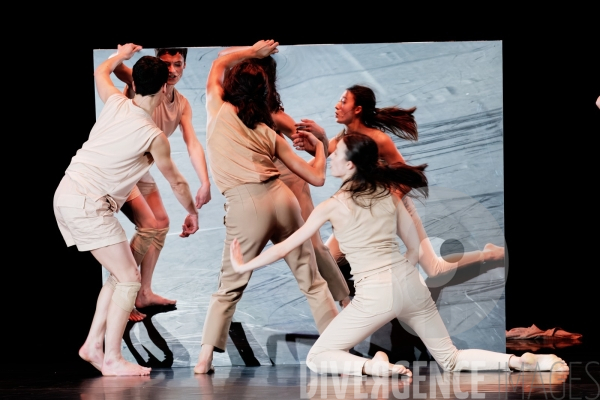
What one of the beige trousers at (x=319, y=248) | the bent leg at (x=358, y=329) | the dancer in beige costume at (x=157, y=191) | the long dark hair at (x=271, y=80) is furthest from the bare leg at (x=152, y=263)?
the bent leg at (x=358, y=329)

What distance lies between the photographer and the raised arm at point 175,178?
4.30 meters

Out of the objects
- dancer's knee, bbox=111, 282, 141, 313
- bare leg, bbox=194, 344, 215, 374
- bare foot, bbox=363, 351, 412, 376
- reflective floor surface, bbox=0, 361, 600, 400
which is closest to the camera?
reflective floor surface, bbox=0, 361, 600, 400

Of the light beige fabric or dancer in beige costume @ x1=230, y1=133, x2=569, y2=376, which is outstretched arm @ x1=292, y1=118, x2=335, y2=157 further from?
the light beige fabric

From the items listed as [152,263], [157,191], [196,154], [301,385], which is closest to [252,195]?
[196,154]

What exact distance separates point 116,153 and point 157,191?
1.89 feet

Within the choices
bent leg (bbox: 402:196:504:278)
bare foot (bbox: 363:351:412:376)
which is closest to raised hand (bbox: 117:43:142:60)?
bent leg (bbox: 402:196:504:278)

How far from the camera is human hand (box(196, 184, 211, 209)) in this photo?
476 cm

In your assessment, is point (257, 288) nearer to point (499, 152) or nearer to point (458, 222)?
point (458, 222)

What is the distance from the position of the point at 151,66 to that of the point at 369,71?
1.17m

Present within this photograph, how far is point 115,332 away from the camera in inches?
168

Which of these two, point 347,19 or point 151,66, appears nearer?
point 151,66

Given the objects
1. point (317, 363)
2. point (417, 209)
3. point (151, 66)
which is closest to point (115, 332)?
point (317, 363)

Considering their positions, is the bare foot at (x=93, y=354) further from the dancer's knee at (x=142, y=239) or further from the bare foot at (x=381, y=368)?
the bare foot at (x=381, y=368)

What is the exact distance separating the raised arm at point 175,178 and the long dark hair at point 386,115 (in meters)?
1.00
